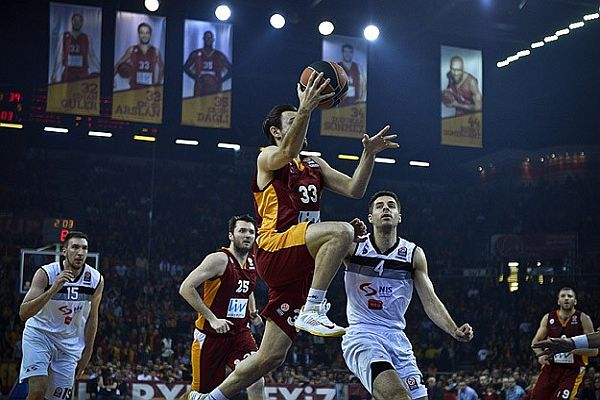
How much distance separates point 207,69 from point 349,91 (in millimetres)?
3137

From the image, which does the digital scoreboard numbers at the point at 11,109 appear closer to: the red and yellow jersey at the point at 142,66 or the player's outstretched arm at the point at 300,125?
the red and yellow jersey at the point at 142,66

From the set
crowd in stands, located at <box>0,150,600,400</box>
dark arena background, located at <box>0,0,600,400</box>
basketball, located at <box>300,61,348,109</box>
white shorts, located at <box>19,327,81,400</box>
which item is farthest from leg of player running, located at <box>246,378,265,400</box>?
dark arena background, located at <box>0,0,600,400</box>

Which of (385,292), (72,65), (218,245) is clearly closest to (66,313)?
(385,292)

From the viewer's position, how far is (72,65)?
699 inches

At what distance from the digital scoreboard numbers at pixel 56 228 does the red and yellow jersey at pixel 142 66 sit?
4.04 meters

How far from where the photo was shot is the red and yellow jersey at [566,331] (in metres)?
10.9

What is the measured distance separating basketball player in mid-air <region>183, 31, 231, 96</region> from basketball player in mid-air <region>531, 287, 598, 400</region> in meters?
9.72

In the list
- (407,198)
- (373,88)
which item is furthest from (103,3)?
(407,198)

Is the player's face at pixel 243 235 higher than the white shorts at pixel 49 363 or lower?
higher

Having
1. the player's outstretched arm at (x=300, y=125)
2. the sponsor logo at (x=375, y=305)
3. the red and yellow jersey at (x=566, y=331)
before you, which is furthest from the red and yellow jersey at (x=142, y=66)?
the player's outstretched arm at (x=300, y=125)

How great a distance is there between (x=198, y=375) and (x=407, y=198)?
1773cm

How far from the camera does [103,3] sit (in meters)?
20.9

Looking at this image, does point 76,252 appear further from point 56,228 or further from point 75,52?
point 56,228

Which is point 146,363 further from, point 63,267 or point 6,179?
point 63,267
